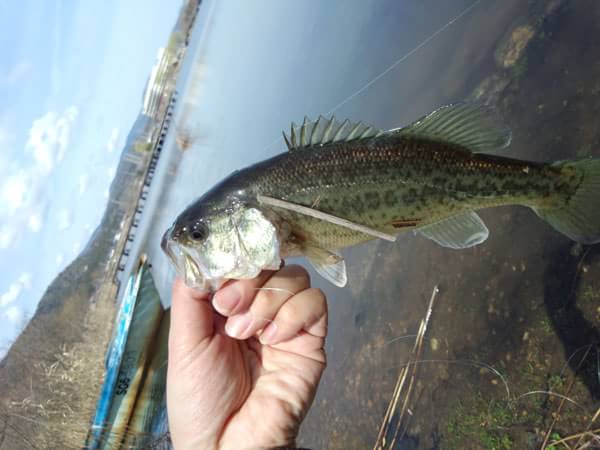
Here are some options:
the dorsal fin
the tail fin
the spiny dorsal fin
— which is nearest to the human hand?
the dorsal fin

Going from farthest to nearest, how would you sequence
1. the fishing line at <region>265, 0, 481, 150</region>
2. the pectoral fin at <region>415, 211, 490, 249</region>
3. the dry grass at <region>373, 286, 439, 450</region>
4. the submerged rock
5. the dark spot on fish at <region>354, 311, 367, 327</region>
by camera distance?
the fishing line at <region>265, 0, 481, 150</region> < the dark spot on fish at <region>354, 311, 367, 327</region> < the submerged rock < the dry grass at <region>373, 286, 439, 450</region> < the pectoral fin at <region>415, 211, 490, 249</region>

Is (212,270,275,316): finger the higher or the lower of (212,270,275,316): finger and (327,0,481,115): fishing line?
the lower

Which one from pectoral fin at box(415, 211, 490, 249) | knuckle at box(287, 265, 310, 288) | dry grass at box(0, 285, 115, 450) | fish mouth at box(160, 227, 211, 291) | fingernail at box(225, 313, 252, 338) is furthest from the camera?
dry grass at box(0, 285, 115, 450)

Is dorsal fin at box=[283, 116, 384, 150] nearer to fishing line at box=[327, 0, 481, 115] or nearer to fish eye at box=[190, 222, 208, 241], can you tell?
fish eye at box=[190, 222, 208, 241]

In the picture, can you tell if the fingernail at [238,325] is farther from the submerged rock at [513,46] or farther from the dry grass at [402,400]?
the submerged rock at [513,46]

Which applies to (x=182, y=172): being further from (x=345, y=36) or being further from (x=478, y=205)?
(x=478, y=205)

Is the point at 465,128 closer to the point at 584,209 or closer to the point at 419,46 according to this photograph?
the point at 584,209

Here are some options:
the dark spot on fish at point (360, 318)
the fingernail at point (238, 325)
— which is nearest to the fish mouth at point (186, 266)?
the fingernail at point (238, 325)

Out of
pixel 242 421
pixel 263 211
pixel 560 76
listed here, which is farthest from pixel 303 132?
pixel 560 76
